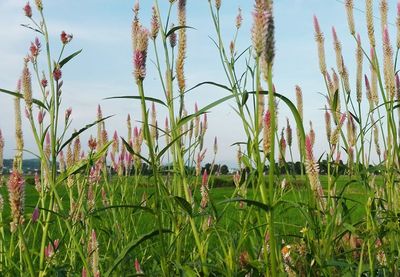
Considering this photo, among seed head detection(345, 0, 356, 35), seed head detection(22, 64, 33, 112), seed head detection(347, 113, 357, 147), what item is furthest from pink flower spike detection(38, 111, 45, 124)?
seed head detection(345, 0, 356, 35)

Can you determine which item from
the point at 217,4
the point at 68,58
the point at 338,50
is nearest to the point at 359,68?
the point at 338,50

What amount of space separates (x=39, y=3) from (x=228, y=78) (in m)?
0.64

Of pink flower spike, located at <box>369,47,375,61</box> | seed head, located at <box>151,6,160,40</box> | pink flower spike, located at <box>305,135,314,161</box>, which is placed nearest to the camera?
pink flower spike, located at <box>305,135,314,161</box>

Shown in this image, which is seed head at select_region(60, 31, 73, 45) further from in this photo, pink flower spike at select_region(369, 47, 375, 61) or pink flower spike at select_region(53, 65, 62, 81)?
pink flower spike at select_region(369, 47, 375, 61)

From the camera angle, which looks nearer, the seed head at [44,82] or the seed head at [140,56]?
the seed head at [140,56]

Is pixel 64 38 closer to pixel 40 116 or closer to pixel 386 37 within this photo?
pixel 40 116

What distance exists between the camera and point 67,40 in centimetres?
171

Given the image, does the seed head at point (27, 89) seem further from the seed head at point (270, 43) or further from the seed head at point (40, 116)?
the seed head at point (270, 43)

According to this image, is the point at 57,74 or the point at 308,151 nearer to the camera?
the point at 308,151

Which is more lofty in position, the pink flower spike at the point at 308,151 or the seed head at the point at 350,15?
the seed head at the point at 350,15

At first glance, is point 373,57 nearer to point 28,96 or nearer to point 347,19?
point 347,19

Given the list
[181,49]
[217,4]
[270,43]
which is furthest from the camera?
[217,4]

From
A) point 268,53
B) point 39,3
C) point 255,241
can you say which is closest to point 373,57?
point 255,241

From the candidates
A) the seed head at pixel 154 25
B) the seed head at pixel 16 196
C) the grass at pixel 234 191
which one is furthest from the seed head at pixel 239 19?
the seed head at pixel 16 196
